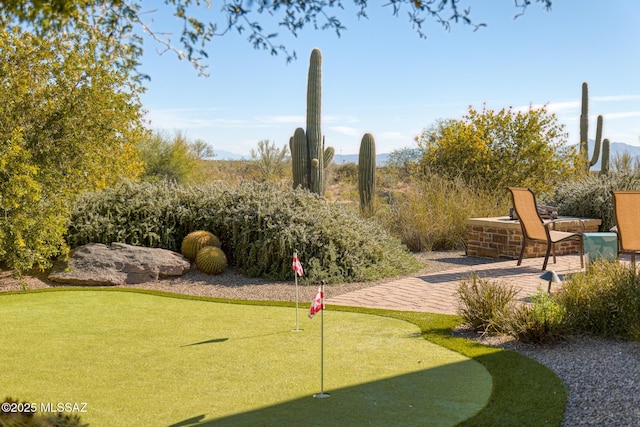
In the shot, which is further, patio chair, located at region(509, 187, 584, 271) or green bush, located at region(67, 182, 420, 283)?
patio chair, located at region(509, 187, 584, 271)

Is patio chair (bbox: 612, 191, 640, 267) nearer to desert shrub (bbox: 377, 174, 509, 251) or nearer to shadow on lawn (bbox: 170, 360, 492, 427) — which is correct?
desert shrub (bbox: 377, 174, 509, 251)

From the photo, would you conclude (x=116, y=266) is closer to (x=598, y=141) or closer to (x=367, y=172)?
(x=367, y=172)

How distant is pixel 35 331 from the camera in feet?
19.8

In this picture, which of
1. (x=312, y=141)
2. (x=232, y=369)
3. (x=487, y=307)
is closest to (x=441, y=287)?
(x=487, y=307)

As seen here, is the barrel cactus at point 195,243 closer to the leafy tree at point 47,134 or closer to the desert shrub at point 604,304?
the leafy tree at point 47,134

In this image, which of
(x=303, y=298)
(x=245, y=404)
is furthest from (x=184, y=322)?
(x=245, y=404)

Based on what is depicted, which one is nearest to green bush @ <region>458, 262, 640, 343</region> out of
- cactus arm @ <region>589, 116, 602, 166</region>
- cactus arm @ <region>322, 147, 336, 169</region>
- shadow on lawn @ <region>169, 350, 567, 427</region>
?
shadow on lawn @ <region>169, 350, 567, 427</region>

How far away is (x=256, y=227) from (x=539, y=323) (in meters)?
5.47

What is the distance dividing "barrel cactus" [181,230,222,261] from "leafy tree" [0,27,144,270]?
1.88 meters

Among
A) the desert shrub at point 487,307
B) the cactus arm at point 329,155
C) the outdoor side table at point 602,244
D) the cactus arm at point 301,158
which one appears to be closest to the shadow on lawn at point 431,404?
the desert shrub at point 487,307

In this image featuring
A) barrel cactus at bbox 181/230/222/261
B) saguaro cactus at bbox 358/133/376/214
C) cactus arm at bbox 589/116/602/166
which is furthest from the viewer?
cactus arm at bbox 589/116/602/166

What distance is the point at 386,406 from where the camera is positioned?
4.01m

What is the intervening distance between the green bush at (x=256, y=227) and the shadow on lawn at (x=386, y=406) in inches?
195

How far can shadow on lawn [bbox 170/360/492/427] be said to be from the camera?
3766mm
